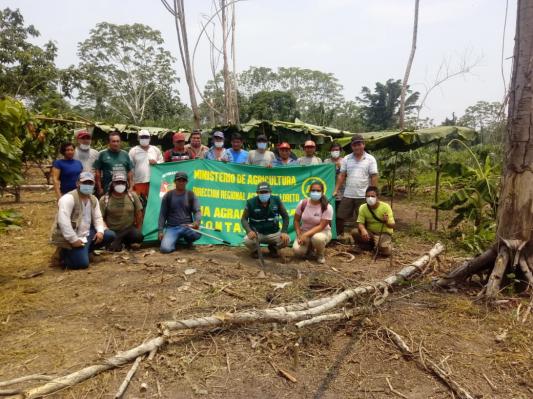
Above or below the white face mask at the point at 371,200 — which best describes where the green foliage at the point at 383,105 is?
above

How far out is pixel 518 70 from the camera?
433 cm

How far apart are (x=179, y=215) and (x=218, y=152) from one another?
158cm

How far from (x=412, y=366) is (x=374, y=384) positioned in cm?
42

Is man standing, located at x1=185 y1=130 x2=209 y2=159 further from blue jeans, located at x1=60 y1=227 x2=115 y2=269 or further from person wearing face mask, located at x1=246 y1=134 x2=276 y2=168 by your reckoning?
blue jeans, located at x1=60 y1=227 x2=115 y2=269

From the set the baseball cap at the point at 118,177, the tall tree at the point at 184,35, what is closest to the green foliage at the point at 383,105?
the tall tree at the point at 184,35

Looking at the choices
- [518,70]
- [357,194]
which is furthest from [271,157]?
[518,70]

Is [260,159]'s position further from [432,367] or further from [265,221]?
[432,367]

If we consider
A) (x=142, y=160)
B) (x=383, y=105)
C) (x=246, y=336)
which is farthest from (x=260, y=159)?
(x=383, y=105)

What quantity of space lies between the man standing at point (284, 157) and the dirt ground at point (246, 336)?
2411 mm

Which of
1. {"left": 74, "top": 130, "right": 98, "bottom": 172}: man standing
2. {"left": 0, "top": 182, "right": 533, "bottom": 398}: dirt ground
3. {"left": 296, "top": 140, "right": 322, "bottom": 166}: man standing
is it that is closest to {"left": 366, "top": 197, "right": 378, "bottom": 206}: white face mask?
{"left": 0, "top": 182, "right": 533, "bottom": 398}: dirt ground

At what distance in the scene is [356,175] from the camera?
691 cm

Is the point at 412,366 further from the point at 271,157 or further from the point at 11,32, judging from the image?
the point at 11,32

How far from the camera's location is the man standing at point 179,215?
19.9 feet

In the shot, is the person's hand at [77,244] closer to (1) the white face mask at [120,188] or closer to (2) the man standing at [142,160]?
(1) the white face mask at [120,188]
